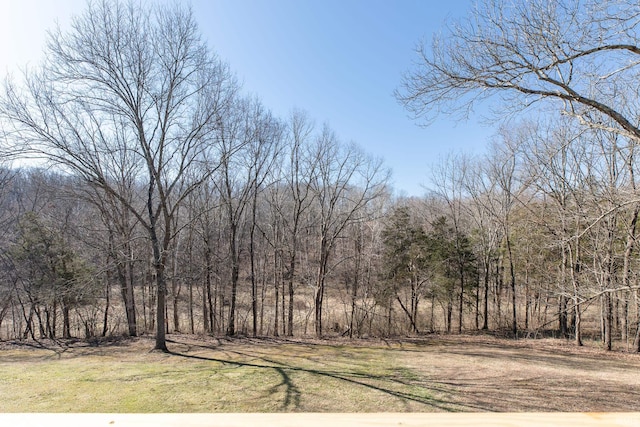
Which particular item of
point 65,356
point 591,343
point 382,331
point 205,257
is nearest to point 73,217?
point 205,257

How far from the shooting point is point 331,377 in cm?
696

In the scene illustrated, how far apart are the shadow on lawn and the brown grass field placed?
22 mm

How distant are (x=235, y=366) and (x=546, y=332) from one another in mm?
15844

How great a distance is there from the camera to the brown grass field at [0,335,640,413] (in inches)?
213

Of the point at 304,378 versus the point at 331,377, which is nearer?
the point at 304,378

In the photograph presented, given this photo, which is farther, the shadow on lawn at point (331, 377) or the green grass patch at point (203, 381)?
the shadow on lawn at point (331, 377)

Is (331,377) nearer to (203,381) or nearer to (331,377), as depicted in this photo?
(331,377)

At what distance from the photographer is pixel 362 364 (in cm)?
823

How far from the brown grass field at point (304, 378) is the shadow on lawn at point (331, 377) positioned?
2 centimetres

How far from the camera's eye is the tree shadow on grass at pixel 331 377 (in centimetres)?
539

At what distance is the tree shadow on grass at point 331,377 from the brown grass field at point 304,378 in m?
0.02

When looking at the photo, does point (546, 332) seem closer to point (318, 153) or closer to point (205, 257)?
point (318, 153)

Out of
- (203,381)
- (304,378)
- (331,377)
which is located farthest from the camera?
(331,377)

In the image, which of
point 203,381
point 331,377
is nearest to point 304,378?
point 331,377
